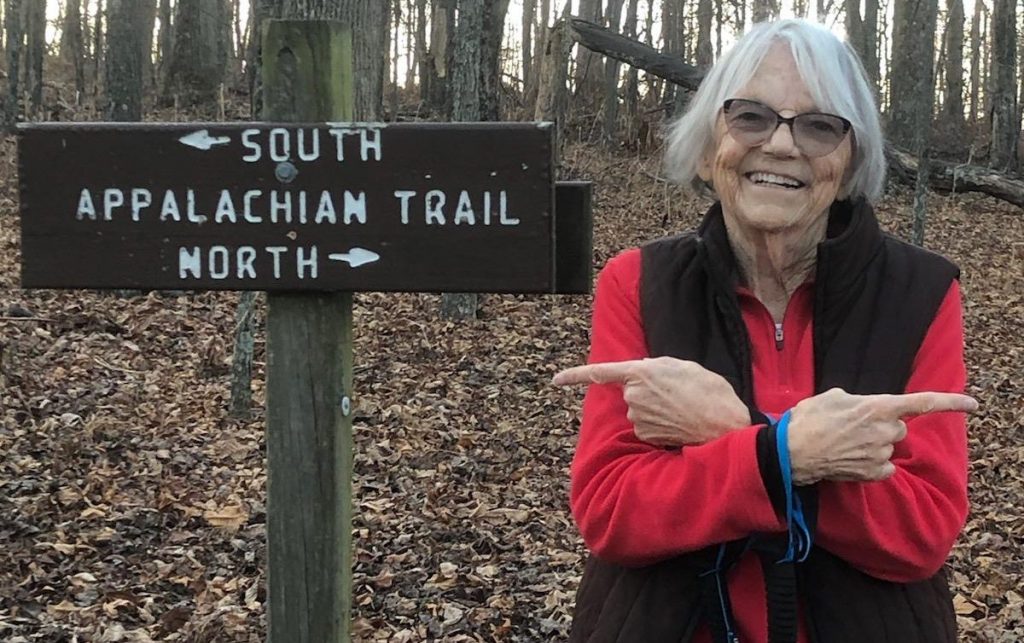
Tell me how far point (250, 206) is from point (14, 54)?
1628cm

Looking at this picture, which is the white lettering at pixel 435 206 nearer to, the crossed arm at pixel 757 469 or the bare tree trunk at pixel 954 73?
the crossed arm at pixel 757 469

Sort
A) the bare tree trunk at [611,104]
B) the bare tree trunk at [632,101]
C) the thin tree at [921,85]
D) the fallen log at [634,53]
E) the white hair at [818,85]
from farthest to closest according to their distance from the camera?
the bare tree trunk at [632,101], the bare tree trunk at [611,104], the fallen log at [634,53], the thin tree at [921,85], the white hair at [818,85]

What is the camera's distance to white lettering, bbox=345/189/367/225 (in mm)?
2146

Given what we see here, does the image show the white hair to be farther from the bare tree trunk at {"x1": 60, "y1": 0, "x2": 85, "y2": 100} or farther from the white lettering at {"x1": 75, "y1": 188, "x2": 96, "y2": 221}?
the bare tree trunk at {"x1": 60, "y1": 0, "x2": 85, "y2": 100}

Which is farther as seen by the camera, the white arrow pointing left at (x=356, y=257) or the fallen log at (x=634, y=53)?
the fallen log at (x=634, y=53)

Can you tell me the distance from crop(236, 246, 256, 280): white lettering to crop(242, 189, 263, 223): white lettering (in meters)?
0.06

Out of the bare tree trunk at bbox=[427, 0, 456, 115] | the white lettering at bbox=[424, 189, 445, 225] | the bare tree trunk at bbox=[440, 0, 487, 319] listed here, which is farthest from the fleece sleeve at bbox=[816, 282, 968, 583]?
the bare tree trunk at bbox=[427, 0, 456, 115]

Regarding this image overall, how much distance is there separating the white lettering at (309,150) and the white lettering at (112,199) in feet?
1.38

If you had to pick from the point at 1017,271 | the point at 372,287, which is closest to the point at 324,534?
the point at 372,287

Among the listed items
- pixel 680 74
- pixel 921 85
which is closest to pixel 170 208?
pixel 921 85

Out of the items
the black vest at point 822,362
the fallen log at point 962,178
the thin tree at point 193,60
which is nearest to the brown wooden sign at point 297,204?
the black vest at point 822,362

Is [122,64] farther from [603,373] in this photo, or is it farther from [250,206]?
[603,373]

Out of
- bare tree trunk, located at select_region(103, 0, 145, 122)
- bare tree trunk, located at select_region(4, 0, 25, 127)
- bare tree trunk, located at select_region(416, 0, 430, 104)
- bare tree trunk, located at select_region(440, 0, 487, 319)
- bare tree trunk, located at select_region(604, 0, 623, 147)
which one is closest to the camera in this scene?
bare tree trunk, located at select_region(440, 0, 487, 319)

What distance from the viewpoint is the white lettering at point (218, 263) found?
7.18 ft
